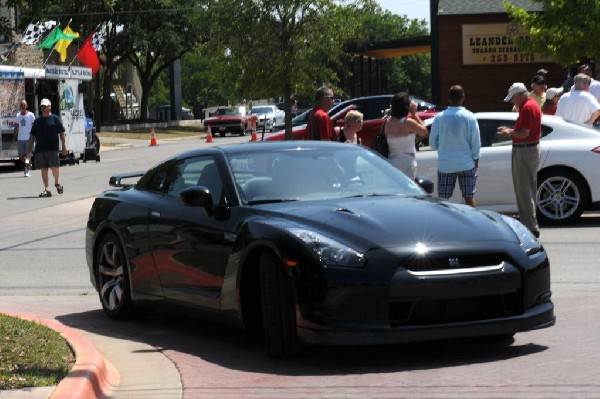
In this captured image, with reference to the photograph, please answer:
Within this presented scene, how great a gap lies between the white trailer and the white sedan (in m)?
20.1

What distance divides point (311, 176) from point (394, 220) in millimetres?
1181

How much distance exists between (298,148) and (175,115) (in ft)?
241

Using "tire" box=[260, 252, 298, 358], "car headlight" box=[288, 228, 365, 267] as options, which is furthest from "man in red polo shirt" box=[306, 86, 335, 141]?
"car headlight" box=[288, 228, 365, 267]

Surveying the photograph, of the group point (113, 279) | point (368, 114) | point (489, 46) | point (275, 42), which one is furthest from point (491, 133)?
point (489, 46)

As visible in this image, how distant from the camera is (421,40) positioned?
4681 centimetres

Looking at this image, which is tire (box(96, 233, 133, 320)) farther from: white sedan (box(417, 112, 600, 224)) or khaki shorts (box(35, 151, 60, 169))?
khaki shorts (box(35, 151, 60, 169))

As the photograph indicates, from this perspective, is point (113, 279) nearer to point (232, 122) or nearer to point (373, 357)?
point (373, 357)

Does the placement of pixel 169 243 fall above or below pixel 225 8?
below

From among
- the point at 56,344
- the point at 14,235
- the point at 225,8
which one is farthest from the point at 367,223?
the point at 225,8

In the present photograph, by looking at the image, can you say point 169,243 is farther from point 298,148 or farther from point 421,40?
point 421,40

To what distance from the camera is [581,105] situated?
58.5ft

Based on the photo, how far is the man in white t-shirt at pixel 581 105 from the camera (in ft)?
58.2

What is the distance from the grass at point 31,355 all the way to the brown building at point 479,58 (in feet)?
103

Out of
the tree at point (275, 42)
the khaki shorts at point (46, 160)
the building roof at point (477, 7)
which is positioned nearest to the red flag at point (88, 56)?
the tree at point (275, 42)
